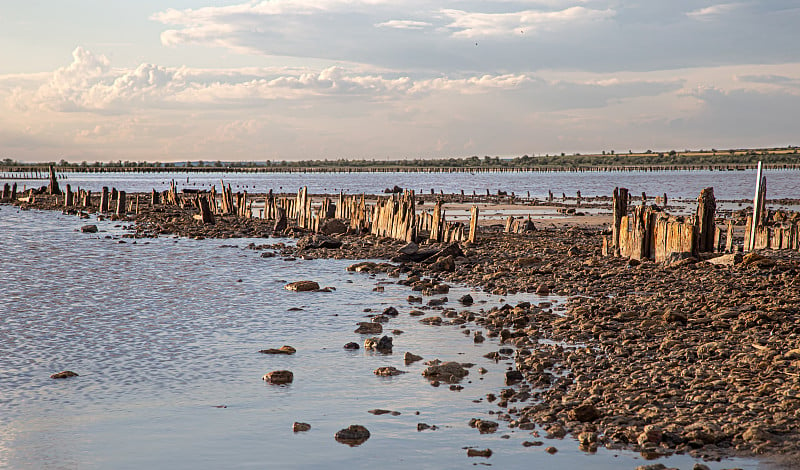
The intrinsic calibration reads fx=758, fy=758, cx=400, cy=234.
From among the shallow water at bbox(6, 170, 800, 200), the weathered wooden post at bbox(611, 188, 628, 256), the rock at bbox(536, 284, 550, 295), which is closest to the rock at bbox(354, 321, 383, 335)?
the rock at bbox(536, 284, 550, 295)

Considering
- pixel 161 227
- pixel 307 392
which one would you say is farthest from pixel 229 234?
pixel 307 392

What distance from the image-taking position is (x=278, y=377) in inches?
387

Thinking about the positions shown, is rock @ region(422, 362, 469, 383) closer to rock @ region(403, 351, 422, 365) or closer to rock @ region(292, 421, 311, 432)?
rock @ region(403, 351, 422, 365)

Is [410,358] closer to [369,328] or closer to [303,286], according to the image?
[369,328]

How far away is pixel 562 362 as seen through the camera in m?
10.2

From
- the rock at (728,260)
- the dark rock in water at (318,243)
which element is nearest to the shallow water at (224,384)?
the rock at (728,260)

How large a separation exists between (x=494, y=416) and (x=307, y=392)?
8.18 ft

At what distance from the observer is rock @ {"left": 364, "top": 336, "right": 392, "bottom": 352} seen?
11.5m

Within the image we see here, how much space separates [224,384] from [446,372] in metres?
2.88

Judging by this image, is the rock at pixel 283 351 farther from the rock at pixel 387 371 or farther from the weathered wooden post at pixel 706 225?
the weathered wooden post at pixel 706 225

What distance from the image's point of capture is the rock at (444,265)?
19.9 metres

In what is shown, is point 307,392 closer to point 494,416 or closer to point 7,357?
point 494,416

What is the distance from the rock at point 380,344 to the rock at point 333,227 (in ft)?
61.0

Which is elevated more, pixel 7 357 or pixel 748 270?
pixel 748 270
